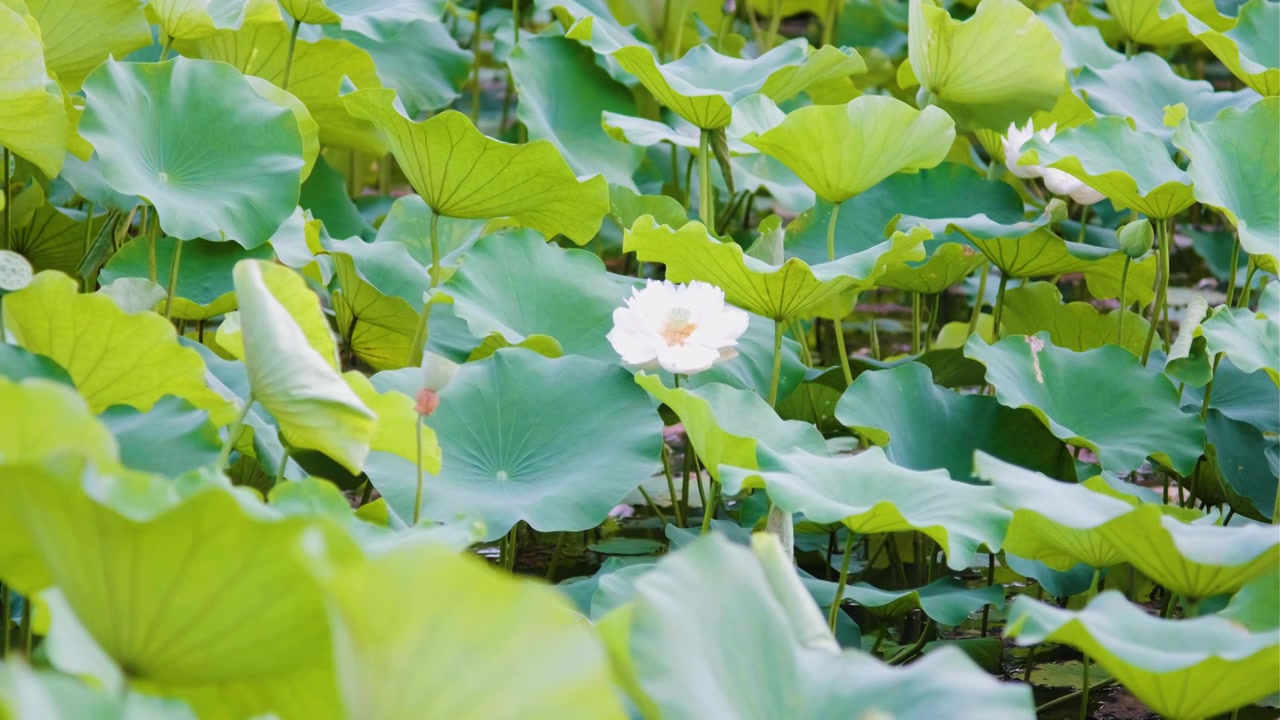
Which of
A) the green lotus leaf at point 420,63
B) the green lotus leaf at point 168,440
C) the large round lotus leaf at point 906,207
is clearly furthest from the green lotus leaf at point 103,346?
the green lotus leaf at point 420,63

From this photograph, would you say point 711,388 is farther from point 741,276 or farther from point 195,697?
point 195,697

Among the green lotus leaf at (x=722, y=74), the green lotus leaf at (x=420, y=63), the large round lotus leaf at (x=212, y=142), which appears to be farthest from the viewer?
the green lotus leaf at (x=420, y=63)

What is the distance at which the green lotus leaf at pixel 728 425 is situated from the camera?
1.10 meters

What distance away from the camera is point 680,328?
4.04 feet

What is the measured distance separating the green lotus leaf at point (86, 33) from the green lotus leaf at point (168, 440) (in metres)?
0.68

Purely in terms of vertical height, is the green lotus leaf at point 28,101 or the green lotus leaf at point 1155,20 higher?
the green lotus leaf at point 28,101

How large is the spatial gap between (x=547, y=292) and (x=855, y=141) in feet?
1.22

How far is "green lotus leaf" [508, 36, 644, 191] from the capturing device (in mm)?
1902

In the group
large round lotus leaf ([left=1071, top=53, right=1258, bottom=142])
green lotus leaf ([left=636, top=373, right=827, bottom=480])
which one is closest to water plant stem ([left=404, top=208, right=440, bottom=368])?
green lotus leaf ([left=636, top=373, right=827, bottom=480])

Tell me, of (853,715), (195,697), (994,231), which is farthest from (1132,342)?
(195,697)

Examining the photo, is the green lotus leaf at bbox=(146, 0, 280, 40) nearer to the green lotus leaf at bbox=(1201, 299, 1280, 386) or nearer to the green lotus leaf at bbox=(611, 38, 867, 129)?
the green lotus leaf at bbox=(611, 38, 867, 129)

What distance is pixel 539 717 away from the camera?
1.94 feet

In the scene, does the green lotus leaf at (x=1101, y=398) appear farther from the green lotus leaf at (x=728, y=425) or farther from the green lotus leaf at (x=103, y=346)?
the green lotus leaf at (x=103, y=346)

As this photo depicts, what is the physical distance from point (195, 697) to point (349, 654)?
0.89 ft
